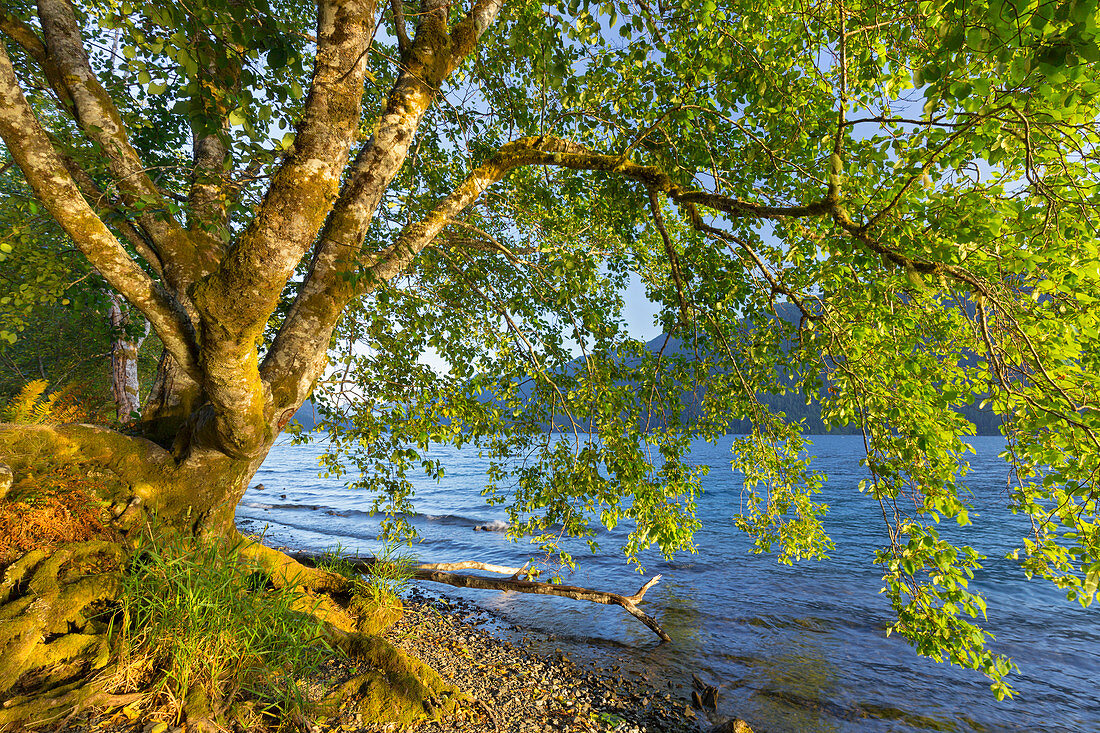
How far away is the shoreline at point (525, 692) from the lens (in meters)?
4.85

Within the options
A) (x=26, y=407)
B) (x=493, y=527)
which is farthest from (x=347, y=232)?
(x=493, y=527)

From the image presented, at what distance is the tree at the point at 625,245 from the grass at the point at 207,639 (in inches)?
29.8

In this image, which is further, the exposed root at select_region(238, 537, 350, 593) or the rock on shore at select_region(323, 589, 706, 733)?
the exposed root at select_region(238, 537, 350, 593)

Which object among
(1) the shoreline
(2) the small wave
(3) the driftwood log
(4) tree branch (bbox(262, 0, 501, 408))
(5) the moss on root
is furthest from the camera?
(2) the small wave

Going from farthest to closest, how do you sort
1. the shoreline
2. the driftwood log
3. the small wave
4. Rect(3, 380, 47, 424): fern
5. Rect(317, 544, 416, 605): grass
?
the small wave → the driftwood log → Rect(317, 544, 416, 605): grass → the shoreline → Rect(3, 380, 47, 424): fern

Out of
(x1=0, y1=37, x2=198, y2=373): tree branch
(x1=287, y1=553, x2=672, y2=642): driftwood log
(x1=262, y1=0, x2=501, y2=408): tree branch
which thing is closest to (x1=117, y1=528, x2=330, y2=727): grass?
(x1=262, y1=0, x2=501, y2=408): tree branch

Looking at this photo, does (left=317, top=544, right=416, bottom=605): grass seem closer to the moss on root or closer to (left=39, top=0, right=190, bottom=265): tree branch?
the moss on root

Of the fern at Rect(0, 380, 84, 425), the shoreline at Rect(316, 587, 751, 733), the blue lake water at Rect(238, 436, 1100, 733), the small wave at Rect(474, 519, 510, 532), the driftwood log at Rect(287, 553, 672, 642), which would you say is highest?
the fern at Rect(0, 380, 84, 425)

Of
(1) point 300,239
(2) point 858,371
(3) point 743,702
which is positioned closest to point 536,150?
(1) point 300,239

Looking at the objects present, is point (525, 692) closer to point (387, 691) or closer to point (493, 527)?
point (387, 691)

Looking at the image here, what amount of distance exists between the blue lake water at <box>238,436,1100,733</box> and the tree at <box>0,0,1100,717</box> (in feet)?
14.5

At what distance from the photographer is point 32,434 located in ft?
13.8

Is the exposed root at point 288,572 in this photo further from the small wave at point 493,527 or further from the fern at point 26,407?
the small wave at point 493,527

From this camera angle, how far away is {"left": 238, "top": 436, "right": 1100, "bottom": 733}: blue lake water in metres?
7.76
